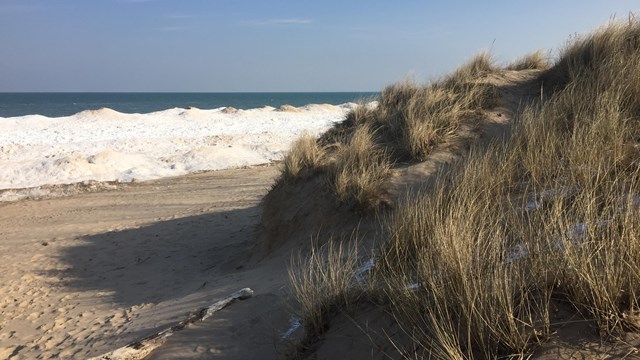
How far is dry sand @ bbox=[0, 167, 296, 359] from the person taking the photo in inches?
173

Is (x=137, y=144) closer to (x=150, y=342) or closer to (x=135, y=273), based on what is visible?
(x=135, y=273)

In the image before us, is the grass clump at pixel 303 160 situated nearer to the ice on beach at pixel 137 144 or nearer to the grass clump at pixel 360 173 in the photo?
the grass clump at pixel 360 173

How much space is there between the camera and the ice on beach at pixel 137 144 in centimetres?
1778

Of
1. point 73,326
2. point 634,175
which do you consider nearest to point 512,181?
point 634,175

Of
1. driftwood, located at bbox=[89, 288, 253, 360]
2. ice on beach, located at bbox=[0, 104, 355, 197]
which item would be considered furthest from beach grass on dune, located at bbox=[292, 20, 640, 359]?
ice on beach, located at bbox=[0, 104, 355, 197]

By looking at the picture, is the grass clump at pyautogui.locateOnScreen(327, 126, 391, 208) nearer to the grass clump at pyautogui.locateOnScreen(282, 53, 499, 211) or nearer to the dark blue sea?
the grass clump at pyautogui.locateOnScreen(282, 53, 499, 211)

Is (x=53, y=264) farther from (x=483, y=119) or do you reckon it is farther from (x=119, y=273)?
(x=483, y=119)

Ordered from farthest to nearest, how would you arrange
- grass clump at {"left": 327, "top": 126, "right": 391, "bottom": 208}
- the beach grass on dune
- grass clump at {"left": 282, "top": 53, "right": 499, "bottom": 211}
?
grass clump at {"left": 282, "top": 53, "right": 499, "bottom": 211}
grass clump at {"left": 327, "top": 126, "right": 391, "bottom": 208}
the beach grass on dune

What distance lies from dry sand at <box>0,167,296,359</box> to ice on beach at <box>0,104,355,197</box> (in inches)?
135

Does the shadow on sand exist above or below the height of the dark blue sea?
below

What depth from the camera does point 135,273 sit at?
8016mm

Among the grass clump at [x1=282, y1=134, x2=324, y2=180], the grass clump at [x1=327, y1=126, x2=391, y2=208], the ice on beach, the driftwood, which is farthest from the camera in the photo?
the ice on beach

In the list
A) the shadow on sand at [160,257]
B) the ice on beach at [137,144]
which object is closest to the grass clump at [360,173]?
the shadow on sand at [160,257]

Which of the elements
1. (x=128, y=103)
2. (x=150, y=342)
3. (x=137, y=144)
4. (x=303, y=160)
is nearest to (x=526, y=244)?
(x=150, y=342)
